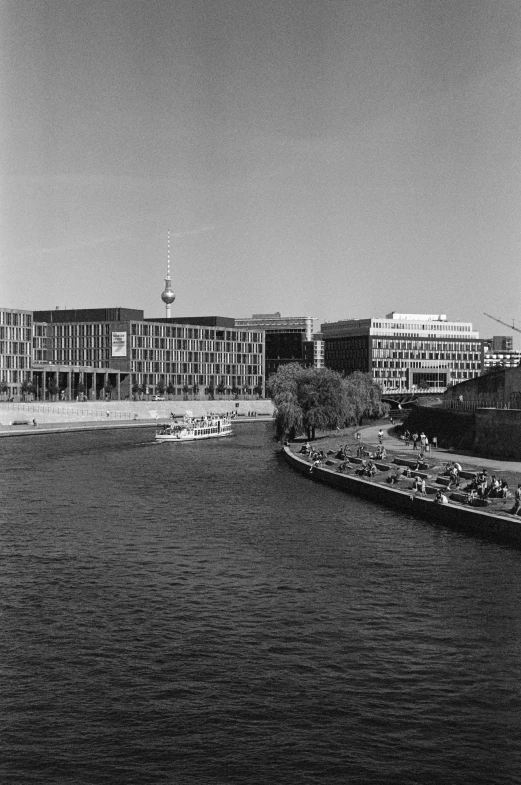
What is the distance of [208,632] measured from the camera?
119 feet

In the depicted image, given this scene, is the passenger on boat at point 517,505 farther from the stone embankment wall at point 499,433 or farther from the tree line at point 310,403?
the tree line at point 310,403

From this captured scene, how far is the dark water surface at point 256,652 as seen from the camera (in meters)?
26.1

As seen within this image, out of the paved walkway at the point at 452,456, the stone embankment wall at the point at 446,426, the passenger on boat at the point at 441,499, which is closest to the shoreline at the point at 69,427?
the paved walkway at the point at 452,456

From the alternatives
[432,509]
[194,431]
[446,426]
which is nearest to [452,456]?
[446,426]

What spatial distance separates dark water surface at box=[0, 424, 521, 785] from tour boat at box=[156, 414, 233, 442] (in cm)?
8177

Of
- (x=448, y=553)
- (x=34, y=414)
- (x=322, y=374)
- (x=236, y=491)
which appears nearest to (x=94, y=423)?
(x=34, y=414)

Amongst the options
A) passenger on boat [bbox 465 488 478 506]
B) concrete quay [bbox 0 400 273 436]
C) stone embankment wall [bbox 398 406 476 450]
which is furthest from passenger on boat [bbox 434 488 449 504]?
concrete quay [bbox 0 400 273 436]

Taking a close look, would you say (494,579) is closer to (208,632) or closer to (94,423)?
(208,632)

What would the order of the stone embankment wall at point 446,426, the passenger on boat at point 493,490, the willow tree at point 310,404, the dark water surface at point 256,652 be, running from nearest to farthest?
the dark water surface at point 256,652 < the passenger on boat at point 493,490 < the stone embankment wall at point 446,426 < the willow tree at point 310,404

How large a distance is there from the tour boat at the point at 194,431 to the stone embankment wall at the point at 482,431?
145 ft

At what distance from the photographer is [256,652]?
112 feet

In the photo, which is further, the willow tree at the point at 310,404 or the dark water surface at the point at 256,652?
the willow tree at the point at 310,404

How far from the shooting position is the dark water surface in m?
26.1

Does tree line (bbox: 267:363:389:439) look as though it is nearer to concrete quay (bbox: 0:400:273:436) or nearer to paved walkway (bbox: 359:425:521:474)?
paved walkway (bbox: 359:425:521:474)
